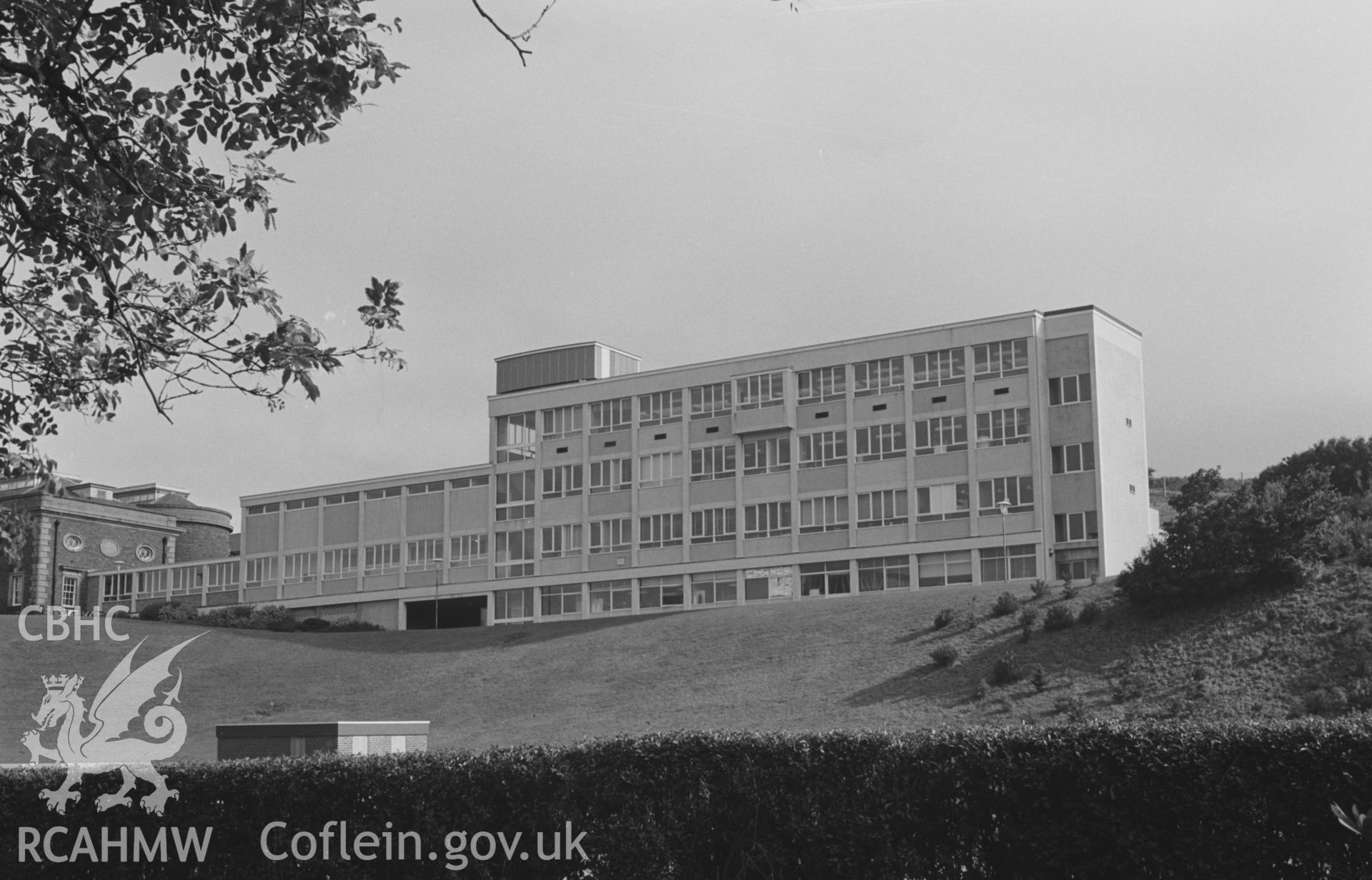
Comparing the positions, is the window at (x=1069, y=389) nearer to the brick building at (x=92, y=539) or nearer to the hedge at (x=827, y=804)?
the hedge at (x=827, y=804)

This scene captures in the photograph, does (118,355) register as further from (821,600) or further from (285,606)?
(285,606)

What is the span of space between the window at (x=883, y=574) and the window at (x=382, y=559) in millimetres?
29054

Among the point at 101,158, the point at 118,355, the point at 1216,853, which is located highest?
the point at 101,158

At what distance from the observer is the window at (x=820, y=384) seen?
70125mm

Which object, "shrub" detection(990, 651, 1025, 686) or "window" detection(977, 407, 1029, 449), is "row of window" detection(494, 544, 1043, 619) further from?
"shrub" detection(990, 651, 1025, 686)

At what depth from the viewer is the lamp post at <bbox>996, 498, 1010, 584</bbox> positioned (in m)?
63.1

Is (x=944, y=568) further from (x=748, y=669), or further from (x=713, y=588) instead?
(x=748, y=669)

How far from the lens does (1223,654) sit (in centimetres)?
4391

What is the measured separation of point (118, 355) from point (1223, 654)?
38.5 m

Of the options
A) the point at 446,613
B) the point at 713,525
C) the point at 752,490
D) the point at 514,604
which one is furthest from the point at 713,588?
the point at 446,613

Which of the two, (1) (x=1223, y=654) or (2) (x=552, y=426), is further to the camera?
(2) (x=552, y=426)

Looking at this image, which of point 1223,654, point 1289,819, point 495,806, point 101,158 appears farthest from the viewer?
point 1223,654

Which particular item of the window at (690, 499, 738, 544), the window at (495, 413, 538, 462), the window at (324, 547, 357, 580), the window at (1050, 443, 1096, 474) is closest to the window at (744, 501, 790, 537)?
the window at (690, 499, 738, 544)

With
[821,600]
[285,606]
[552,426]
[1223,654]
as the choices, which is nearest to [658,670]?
[821,600]
